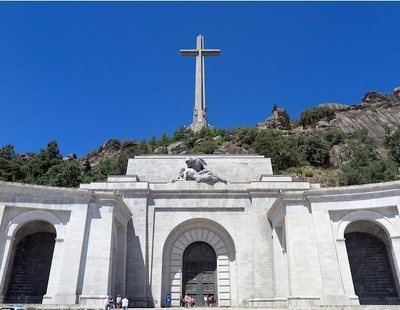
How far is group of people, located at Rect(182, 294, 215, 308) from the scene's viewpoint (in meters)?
21.8

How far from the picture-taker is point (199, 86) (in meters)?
58.7

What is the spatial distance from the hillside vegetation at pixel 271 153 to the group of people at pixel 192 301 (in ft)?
83.8

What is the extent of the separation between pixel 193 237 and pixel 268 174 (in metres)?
6.58

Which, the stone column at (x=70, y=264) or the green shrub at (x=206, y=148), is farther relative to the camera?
the green shrub at (x=206, y=148)

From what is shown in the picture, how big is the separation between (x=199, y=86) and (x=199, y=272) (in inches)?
1549

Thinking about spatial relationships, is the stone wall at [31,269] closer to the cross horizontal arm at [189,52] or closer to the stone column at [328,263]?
the stone column at [328,263]

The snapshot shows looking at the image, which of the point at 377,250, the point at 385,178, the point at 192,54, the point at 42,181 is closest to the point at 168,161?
the point at 377,250

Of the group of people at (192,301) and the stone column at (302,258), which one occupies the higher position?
the stone column at (302,258)

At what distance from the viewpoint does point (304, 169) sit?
52.1 meters

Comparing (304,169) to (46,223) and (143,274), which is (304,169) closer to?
(143,274)

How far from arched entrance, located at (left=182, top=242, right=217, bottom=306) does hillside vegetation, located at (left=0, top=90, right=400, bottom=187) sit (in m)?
24.1

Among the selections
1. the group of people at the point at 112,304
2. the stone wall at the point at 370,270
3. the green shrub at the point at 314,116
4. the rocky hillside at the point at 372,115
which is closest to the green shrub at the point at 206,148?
the green shrub at the point at 314,116

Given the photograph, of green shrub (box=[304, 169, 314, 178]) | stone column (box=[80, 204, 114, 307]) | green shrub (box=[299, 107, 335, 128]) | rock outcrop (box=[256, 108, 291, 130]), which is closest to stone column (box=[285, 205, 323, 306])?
stone column (box=[80, 204, 114, 307])

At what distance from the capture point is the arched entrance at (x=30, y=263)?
20.0 m
